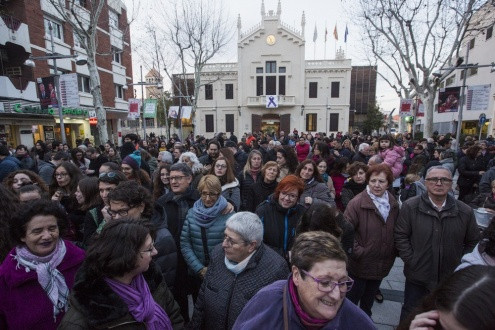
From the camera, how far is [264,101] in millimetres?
32500

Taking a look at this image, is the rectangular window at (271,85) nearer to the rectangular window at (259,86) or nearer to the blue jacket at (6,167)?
the rectangular window at (259,86)

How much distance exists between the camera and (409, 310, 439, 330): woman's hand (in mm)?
1273

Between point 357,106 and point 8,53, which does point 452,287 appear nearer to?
point 8,53

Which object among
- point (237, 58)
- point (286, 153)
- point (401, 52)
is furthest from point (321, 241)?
point (237, 58)

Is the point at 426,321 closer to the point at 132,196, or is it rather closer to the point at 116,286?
the point at 116,286

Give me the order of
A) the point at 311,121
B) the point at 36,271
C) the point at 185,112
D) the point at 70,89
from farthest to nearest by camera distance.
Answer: the point at 311,121 → the point at 185,112 → the point at 70,89 → the point at 36,271

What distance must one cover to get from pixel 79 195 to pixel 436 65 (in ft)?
58.9

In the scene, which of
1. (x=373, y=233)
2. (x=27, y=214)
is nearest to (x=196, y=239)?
(x=27, y=214)

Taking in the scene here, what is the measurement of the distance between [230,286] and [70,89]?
11697 mm

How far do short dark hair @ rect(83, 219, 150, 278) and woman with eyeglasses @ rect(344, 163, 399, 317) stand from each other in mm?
2373

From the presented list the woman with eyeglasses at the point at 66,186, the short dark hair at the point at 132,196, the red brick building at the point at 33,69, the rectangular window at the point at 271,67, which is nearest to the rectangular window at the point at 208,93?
the rectangular window at the point at 271,67

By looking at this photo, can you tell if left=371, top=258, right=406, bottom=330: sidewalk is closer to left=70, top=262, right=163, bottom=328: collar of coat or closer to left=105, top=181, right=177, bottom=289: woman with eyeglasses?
left=105, top=181, right=177, bottom=289: woman with eyeglasses

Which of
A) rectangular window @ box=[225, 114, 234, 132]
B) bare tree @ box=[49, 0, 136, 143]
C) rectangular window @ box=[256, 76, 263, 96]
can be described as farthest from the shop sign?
rectangular window @ box=[256, 76, 263, 96]

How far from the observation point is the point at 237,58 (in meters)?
32.8
